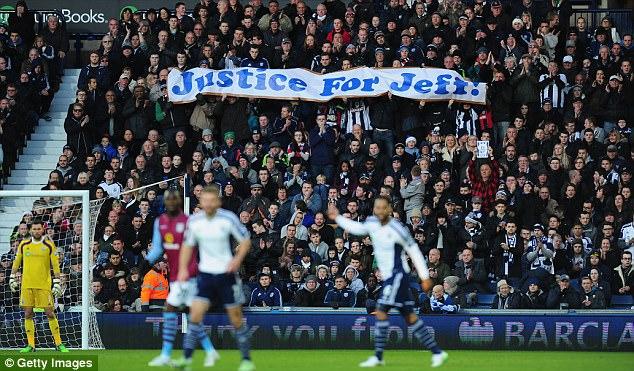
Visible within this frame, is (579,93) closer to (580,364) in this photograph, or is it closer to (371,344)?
(371,344)

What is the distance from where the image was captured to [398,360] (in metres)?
18.3

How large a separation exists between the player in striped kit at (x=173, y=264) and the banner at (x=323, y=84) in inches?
379

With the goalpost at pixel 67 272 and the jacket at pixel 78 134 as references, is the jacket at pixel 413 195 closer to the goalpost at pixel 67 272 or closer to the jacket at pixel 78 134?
the goalpost at pixel 67 272

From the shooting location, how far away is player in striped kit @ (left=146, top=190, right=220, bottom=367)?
1608cm

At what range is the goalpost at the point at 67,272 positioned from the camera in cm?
2122

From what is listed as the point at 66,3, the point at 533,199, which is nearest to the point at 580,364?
the point at 533,199

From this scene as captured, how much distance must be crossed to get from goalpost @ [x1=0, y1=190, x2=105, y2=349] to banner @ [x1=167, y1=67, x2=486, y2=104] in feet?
12.5

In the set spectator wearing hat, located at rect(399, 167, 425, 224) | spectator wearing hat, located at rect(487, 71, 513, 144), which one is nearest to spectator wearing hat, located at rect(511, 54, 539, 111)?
spectator wearing hat, located at rect(487, 71, 513, 144)

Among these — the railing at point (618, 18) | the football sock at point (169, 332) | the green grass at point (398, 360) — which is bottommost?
the green grass at point (398, 360)

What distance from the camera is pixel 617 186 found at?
2428 cm

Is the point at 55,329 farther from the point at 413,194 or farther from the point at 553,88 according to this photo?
the point at 553,88

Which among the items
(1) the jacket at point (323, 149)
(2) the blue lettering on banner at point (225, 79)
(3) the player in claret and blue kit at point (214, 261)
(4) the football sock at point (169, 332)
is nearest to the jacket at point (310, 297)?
(1) the jacket at point (323, 149)

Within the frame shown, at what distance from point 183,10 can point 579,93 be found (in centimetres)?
792

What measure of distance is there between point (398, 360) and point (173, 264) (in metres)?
3.46
